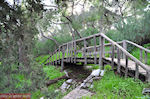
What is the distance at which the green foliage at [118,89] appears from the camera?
3.29 metres

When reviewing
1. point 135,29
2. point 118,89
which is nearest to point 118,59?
point 118,89

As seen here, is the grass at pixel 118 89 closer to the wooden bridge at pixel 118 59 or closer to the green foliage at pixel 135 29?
the wooden bridge at pixel 118 59

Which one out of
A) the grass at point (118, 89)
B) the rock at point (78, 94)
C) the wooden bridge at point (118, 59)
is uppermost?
the wooden bridge at point (118, 59)

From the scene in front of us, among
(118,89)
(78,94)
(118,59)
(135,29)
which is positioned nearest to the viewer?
(118,89)

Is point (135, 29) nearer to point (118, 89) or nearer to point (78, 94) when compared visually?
point (118, 89)

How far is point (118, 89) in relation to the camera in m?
3.59

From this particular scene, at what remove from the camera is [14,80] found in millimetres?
2418

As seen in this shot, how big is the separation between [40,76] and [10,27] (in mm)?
1178

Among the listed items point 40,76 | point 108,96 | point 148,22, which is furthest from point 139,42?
point 40,76

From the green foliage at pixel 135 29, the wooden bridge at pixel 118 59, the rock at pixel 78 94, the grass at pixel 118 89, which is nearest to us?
the grass at pixel 118 89

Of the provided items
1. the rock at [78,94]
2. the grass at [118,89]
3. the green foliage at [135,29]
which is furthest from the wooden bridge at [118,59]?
the green foliage at [135,29]

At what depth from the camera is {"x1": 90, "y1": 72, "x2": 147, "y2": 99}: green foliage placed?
10.8 ft

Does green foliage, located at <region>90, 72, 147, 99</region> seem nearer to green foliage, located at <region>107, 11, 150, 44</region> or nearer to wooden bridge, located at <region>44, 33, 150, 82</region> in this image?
wooden bridge, located at <region>44, 33, 150, 82</region>

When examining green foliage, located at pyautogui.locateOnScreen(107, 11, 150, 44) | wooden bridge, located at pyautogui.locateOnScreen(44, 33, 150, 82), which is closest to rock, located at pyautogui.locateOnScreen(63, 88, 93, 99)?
wooden bridge, located at pyautogui.locateOnScreen(44, 33, 150, 82)
